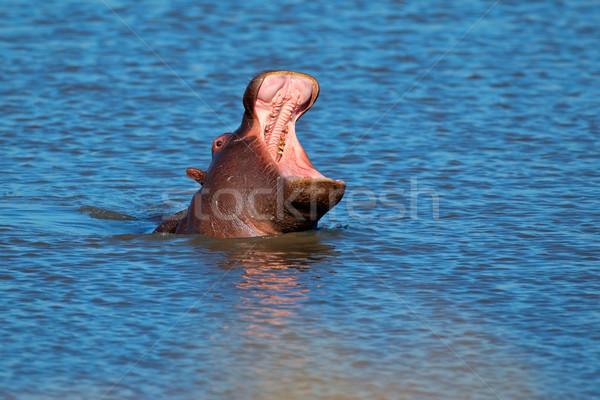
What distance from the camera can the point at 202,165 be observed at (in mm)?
12906

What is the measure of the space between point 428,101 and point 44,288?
9505 mm

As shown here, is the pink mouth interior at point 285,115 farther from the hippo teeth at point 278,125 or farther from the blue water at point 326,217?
the blue water at point 326,217

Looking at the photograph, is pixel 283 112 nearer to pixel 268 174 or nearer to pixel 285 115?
pixel 285 115

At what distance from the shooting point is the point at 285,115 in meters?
8.76

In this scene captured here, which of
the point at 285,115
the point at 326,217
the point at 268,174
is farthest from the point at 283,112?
the point at 326,217

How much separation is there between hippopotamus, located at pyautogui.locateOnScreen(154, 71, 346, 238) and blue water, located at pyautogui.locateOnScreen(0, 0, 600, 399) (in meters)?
0.31

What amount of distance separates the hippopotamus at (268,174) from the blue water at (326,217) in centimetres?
31

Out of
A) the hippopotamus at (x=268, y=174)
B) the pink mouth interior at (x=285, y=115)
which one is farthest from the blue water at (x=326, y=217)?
the pink mouth interior at (x=285, y=115)

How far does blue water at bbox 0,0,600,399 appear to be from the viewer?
632cm

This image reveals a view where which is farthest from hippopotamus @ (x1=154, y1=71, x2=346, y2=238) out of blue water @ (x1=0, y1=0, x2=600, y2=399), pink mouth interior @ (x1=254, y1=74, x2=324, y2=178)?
blue water @ (x1=0, y1=0, x2=600, y2=399)

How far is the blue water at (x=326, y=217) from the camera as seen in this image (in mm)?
6316

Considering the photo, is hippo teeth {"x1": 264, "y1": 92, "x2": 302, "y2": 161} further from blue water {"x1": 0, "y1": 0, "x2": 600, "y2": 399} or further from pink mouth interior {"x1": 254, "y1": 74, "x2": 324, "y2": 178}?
blue water {"x1": 0, "y1": 0, "x2": 600, "y2": 399}

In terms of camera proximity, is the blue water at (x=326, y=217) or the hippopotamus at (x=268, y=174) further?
the hippopotamus at (x=268, y=174)

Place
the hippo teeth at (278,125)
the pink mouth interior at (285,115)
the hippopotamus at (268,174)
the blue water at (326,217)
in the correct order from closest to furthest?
1. the blue water at (326,217)
2. the hippopotamus at (268,174)
3. the pink mouth interior at (285,115)
4. the hippo teeth at (278,125)
